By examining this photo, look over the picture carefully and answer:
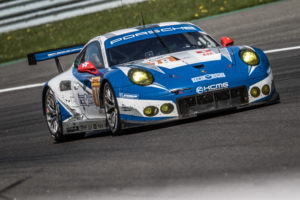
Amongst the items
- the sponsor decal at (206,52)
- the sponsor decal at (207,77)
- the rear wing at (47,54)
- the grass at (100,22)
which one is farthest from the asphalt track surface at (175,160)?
the grass at (100,22)

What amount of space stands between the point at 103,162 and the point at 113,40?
2662 mm

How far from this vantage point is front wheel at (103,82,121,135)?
712 cm

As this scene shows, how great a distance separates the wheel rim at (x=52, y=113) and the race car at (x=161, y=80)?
0.86 ft

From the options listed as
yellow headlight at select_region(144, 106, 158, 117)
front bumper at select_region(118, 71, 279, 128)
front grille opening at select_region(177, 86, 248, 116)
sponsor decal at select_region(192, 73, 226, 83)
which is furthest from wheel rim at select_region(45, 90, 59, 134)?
sponsor decal at select_region(192, 73, 226, 83)

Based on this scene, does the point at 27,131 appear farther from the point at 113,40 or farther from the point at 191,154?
the point at 191,154

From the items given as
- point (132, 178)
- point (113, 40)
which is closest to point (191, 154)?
point (132, 178)

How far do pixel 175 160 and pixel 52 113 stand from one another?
12.6 feet

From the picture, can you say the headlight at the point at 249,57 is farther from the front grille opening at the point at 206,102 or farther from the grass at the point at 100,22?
the grass at the point at 100,22

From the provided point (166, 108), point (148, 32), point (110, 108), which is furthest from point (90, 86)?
point (166, 108)

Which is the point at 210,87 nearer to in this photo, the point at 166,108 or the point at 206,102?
the point at 206,102

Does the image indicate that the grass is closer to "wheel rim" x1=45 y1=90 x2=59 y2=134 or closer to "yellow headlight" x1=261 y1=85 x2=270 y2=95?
"wheel rim" x1=45 y1=90 x2=59 y2=134

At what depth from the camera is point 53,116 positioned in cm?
891

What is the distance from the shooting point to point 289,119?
634 centimetres

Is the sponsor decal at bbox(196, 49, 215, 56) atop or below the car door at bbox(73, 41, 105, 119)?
atop
